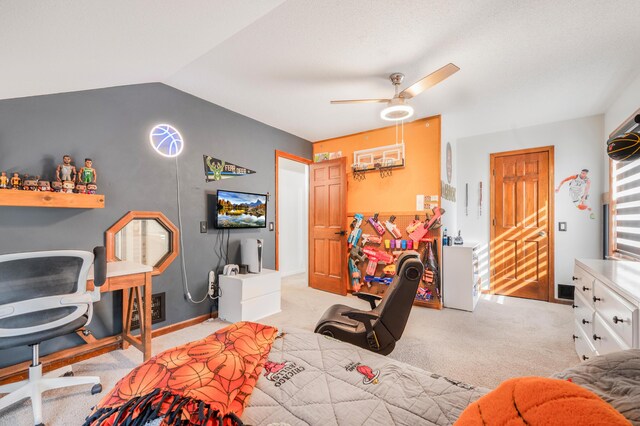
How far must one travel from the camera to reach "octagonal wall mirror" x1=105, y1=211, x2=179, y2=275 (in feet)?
8.35

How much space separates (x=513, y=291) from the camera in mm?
Answer: 4195

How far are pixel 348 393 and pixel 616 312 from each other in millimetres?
1615

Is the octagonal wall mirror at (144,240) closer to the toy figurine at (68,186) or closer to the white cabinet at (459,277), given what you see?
the toy figurine at (68,186)

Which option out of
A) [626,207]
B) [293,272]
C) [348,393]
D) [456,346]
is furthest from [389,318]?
[293,272]

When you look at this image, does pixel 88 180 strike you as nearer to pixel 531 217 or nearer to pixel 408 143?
pixel 408 143

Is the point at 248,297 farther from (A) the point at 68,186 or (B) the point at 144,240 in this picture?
(A) the point at 68,186

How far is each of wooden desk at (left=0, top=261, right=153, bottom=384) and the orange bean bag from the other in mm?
2389

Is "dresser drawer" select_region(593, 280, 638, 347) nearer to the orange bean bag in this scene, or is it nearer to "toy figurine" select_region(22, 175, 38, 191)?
the orange bean bag

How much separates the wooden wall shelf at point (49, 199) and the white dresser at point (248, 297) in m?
1.48

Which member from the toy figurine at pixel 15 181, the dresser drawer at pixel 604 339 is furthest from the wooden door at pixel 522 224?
the toy figurine at pixel 15 181

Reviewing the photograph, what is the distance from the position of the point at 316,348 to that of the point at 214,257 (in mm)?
2446

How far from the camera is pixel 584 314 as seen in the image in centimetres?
208

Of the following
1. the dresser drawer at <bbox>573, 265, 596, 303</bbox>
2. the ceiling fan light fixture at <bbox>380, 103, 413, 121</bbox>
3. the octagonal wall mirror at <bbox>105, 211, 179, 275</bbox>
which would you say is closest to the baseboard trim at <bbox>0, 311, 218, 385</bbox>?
the octagonal wall mirror at <bbox>105, 211, 179, 275</bbox>

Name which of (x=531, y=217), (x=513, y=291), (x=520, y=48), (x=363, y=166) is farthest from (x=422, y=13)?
(x=513, y=291)
